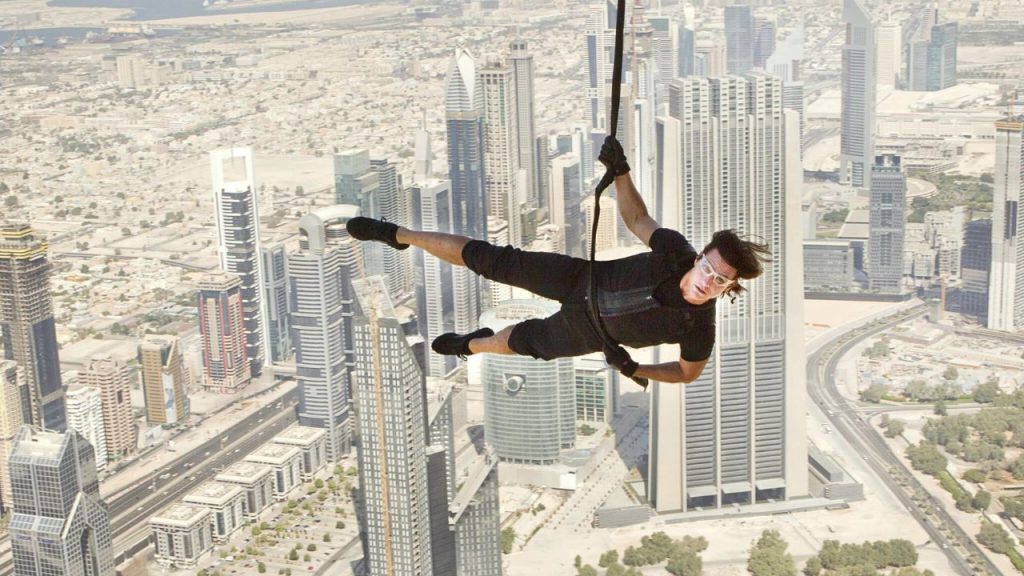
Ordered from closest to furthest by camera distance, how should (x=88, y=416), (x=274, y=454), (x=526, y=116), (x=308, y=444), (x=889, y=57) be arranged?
1. (x=274, y=454)
2. (x=308, y=444)
3. (x=88, y=416)
4. (x=526, y=116)
5. (x=889, y=57)

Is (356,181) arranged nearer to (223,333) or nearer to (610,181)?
(223,333)

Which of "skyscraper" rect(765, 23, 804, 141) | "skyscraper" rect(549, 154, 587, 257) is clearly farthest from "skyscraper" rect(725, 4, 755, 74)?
"skyscraper" rect(549, 154, 587, 257)

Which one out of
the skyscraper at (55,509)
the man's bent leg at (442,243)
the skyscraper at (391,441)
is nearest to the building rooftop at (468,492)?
the skyscraper at (391,441)

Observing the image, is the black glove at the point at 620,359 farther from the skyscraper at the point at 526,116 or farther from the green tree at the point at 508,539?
the skyscraper at the point at 526,116

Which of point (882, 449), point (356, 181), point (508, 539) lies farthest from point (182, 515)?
point (356, 181)

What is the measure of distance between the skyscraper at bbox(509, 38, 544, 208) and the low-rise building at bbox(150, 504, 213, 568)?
7.99 metres

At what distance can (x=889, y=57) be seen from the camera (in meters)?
25.7

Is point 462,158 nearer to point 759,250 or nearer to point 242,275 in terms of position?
point 242,275

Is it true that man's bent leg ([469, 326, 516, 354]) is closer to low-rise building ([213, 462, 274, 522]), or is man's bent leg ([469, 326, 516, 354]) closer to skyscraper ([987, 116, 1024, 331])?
low-rise building ([213, 462, 274, 522])

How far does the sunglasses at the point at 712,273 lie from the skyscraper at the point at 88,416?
12.9 meters

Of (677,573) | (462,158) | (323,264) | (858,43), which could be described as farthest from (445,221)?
(858,43)

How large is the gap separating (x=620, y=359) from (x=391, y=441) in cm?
795

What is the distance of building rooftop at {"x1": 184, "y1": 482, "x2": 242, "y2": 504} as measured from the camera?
12500mm

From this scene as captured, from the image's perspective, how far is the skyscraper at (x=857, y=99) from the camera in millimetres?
23625
